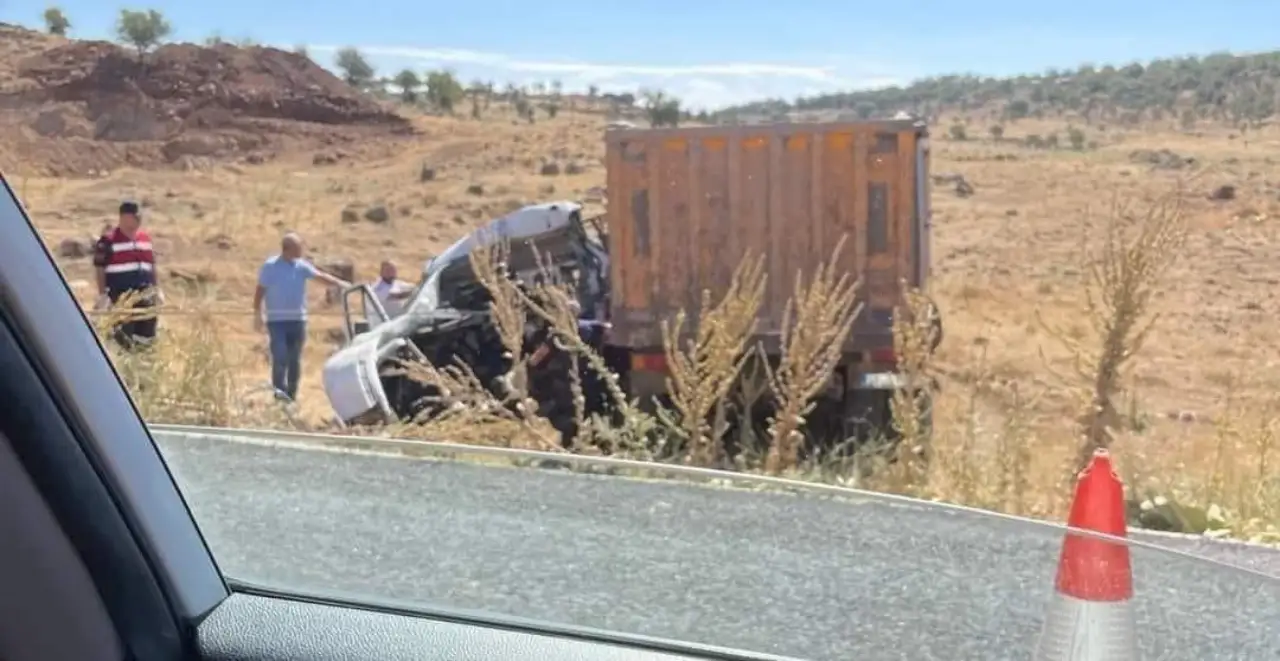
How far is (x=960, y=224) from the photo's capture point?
30781mm

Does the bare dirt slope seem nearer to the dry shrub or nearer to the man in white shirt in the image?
the man in white shirt

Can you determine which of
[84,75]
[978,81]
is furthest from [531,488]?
[978,81]

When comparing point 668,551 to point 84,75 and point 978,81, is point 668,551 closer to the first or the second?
point 84,75

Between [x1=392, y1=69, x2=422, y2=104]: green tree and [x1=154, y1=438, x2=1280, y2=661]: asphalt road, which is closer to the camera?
[x1=154, y1=438, x2=1280, y2=661]: asphalt road

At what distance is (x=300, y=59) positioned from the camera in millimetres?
44562

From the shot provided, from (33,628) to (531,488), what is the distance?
3.36 ft

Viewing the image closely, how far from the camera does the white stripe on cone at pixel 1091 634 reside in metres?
1.71

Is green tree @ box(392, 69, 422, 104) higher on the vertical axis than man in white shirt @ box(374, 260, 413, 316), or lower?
higher

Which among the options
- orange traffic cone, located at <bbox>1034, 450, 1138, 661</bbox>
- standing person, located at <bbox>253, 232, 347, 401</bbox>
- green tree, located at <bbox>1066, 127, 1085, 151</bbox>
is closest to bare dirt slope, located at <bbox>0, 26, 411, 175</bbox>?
standing person, located at <bbox>253, 232, 347, 401</bbox>

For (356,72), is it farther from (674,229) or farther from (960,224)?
(674,229)

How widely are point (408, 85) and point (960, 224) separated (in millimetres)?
30565

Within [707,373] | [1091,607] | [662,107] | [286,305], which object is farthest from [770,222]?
[662,107]

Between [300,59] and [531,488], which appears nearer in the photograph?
[531,488]

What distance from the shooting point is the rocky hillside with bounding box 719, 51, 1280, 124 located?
42594 millimetres
